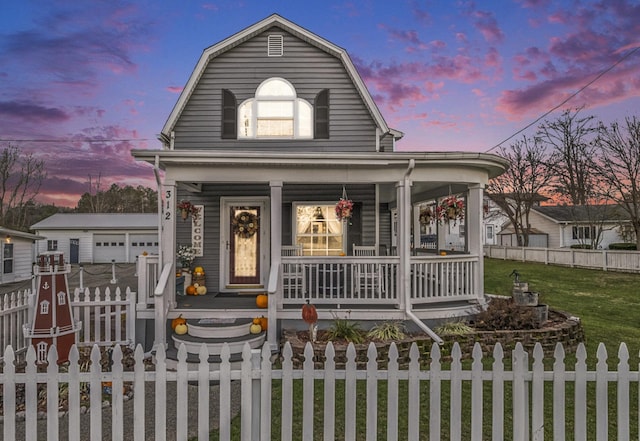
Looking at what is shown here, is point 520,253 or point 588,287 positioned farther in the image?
point 520,253

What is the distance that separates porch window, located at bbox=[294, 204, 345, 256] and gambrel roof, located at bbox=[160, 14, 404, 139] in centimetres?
261

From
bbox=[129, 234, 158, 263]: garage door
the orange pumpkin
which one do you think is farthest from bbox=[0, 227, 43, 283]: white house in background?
the orange pumpkin

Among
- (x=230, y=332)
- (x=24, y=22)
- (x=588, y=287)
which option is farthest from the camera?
(x=24, y=22)

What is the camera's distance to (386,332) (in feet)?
20.0

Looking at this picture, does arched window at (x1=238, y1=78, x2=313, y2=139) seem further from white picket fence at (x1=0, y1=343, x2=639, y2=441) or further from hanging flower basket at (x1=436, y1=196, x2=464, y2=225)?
white picket fence at (x1=0, y1=343, x2=639, y2=441)

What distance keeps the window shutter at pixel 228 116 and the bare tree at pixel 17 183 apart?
34.2 meters

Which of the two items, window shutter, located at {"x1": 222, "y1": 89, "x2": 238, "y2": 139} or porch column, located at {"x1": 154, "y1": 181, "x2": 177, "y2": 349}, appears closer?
porch column, located at {"x1": 154, "y1": 181, "x2": 177, "y2": 349}

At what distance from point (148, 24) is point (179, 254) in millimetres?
10395

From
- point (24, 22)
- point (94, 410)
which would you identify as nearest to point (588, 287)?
point (94, 410)

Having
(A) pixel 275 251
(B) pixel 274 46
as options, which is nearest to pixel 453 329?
(A) pixel 275 251

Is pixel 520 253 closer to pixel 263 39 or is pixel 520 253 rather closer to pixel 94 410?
pixel 263 39

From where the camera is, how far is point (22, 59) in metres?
17.7

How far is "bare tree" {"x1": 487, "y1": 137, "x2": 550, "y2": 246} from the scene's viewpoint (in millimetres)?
28406

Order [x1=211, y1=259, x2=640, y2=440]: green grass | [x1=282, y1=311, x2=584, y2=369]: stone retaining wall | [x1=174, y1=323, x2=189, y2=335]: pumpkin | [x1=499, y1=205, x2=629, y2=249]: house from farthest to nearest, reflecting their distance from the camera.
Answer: [x1=499, y1=205, x2=629, y2=249]: house
[x1=174, y1=323, x2=189, y2=335]: pumpkin
[x1=282, y1=311, x2=584, y2=369]: stone retaining wall
[x1=211, y1=259, x2=640, y2=440]: green grass
